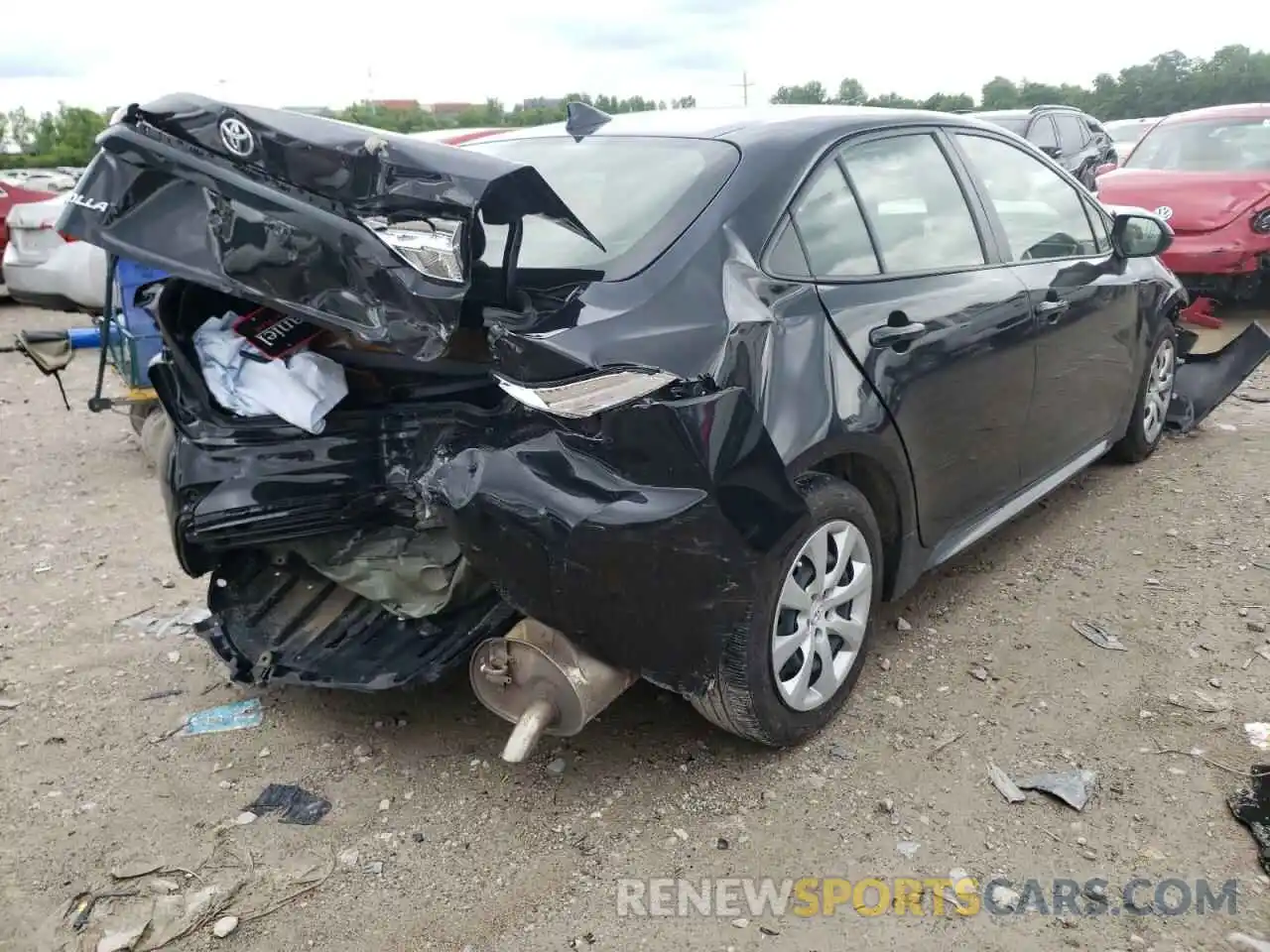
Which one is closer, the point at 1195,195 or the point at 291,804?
the point at 291,804

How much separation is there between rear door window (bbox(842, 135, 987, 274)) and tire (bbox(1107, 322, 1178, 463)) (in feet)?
6.09

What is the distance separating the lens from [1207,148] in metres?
8.34

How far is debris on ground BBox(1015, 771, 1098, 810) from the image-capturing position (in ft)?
8.76

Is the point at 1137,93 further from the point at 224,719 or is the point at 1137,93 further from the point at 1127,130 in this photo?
the point at 224,719

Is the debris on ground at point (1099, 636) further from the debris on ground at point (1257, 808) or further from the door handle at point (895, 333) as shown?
the door handle at point (895, 333)

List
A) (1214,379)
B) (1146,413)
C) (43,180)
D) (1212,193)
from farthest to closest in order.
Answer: (43,180)
(1212,193)
(1214,379)
(1146,413)

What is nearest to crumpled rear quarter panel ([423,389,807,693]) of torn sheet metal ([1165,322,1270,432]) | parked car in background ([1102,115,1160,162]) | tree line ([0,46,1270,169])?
torn sheet metal ([1165,322,1270,432])

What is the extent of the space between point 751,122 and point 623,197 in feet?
1.73

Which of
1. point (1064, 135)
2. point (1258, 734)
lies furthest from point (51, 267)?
point (1064, 135)

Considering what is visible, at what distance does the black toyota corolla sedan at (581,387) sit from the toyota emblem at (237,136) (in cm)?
1

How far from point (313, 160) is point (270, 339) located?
0.67m

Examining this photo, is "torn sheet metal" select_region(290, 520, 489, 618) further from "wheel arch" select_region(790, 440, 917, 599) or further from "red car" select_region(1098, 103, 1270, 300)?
"red car" select_region(1098, 103, 1270, 300)

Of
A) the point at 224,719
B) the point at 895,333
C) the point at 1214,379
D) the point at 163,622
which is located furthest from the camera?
the point at 1214,379

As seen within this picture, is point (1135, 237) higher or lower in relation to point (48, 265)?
higher
